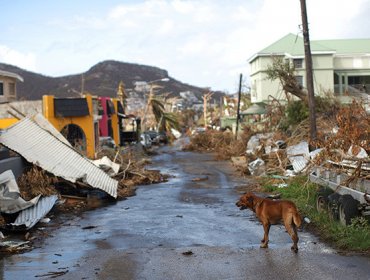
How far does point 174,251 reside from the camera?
8852 mm

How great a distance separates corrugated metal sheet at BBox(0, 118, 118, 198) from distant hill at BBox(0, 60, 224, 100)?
78.0m

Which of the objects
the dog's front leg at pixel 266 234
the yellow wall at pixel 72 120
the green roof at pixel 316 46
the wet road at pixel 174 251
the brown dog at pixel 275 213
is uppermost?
the green roof at pixel 316 46

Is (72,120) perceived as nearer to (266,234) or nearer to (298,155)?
(298,155)

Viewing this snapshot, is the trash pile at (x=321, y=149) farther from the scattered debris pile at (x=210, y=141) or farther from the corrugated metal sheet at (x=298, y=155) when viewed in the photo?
the scattered debris pile at (x=210, y=141)

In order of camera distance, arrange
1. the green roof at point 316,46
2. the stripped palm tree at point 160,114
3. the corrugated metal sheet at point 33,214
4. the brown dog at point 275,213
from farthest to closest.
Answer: the stripped palm tree at point 160,114
the green roof at point 316,46
the corrugated metal sheet at point 33,214
the brown dog at point 275,213

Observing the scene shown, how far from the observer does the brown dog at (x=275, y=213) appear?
8430mm

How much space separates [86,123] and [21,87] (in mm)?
88728

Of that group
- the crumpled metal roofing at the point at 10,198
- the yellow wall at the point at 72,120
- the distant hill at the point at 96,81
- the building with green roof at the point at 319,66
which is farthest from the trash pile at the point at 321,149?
the distant hill at the point at 96,81

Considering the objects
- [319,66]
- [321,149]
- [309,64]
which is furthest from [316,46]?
[321,149]

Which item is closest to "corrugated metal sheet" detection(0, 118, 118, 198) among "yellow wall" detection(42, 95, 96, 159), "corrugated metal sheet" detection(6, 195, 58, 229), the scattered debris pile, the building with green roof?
"corrugated metal sheet" detection(6, 195, 58, 229)

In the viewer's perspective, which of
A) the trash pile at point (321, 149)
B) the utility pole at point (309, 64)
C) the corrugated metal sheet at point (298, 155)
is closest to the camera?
the trash pile at point (321, 149)

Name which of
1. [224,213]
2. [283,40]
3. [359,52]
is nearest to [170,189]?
[224,213]

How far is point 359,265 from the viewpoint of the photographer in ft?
24.9

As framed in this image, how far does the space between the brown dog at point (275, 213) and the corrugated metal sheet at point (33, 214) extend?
14.4 ft
